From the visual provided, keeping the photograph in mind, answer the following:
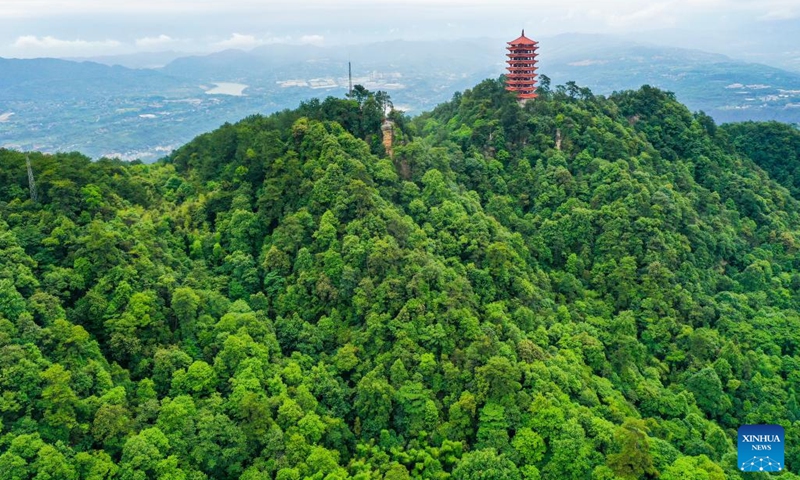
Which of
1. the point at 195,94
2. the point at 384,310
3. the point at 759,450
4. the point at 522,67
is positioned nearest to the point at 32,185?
the point at 384,310

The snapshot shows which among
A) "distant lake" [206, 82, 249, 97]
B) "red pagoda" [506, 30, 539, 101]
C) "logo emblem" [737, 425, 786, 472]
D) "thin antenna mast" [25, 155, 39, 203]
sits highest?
"distant lake" [206, 82, 249, 97]

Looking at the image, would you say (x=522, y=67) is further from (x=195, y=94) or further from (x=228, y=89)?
(x=228, y=89)

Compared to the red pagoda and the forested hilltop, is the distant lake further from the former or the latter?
the forested hilltop

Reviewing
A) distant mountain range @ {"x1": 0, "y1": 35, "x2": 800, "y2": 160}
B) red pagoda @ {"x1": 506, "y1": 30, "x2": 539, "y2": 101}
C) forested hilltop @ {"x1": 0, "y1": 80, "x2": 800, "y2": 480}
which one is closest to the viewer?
forested hilltop @ {"x1": 0, "y1": 80, "x2": 800, "y2": 480}

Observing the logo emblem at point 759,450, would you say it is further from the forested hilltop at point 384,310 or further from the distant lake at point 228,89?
the distant lake at point 228,89

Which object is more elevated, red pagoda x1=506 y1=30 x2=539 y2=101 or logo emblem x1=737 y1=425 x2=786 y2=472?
red pagoda x1=506 y1=30 x2=539 y2=101

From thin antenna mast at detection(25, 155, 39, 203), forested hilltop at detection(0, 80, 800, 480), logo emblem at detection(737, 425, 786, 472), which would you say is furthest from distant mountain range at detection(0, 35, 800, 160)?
logo emblem at detection(737, 425, 786, 472)

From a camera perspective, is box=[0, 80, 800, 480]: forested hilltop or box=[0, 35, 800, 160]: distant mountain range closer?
box=[0, 80, 800, 480]: forested hilltop

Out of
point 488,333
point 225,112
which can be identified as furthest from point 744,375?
point 225,112
